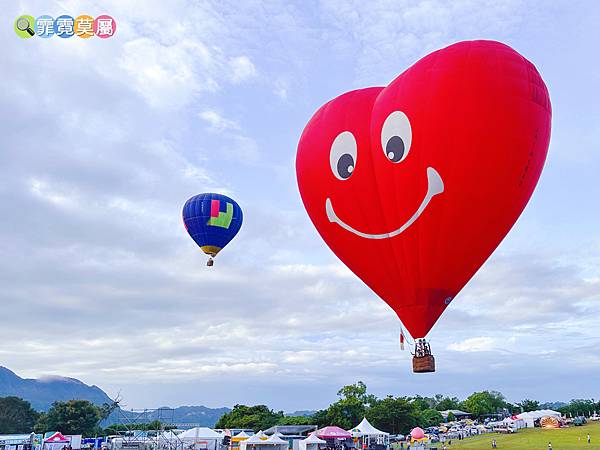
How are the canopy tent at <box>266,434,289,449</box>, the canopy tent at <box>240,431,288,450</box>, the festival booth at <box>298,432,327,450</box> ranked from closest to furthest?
the canopy tent at <box>240,431,288,450</box> < the canopy tent at <box>266,434,289,449</box> < the festival booth at <box>298,432,327,450</box>

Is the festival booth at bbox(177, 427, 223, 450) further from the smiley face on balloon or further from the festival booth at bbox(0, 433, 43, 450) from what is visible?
the smiley face on balloon

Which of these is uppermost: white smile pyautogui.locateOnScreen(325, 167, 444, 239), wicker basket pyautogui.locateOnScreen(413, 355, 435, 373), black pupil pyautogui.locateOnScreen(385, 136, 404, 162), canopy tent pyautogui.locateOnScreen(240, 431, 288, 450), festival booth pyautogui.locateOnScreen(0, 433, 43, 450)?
black pupil pyautogui.locateOnScreen(385, 136, 404, 162)

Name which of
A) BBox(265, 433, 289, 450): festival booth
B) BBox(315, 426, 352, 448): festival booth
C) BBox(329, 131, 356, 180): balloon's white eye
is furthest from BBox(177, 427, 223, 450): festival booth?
BBox(329, 131, 356, 180): balloon's white eye

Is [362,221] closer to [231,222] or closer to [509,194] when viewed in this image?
[509,194]

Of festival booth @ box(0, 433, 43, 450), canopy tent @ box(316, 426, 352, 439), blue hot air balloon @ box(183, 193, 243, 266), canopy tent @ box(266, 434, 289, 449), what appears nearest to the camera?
blue hot air balloon @ box(183, 193, 243, 266)

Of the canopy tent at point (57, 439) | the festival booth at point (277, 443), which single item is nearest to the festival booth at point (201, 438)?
the festival booth at point (277, 443)

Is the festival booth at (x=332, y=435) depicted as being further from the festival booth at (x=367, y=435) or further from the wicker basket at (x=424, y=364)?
the wicker basket at (x=424, y=364)
